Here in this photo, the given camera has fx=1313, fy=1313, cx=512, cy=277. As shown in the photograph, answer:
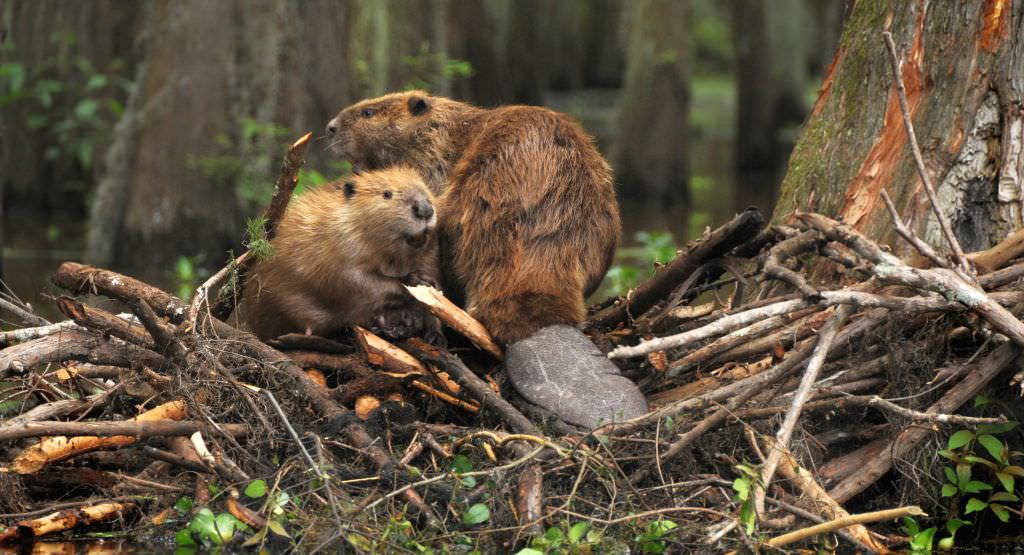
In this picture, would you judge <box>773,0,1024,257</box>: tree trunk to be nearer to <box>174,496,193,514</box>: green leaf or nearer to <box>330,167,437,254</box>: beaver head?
<box>330,167,437,254</box>: beaver head

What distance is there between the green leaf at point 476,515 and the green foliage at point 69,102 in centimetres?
795

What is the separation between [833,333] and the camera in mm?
3553

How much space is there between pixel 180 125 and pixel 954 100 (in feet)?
19.3

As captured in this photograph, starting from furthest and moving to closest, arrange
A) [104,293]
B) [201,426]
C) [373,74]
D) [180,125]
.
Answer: [373,74], [180,125], [104,293], [201,426]

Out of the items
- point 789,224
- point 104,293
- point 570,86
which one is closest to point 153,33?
point 104,293

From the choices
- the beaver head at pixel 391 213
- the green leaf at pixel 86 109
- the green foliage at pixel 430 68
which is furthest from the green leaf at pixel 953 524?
the green leaf at pixel 86 109

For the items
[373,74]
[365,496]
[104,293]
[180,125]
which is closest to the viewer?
[365,496]

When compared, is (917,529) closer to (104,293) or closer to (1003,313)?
(1003,313)

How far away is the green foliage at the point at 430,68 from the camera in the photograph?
8.92 m

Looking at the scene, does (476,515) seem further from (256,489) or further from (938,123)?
(938,123)

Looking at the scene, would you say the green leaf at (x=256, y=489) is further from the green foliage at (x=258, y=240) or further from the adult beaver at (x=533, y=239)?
the green foliage at (x=258, y=240)

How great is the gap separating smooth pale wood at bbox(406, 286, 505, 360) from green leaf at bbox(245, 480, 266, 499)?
78 cm

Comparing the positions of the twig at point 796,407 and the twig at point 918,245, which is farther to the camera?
the twig at point 918,245

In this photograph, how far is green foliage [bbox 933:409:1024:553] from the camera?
3777 mm
